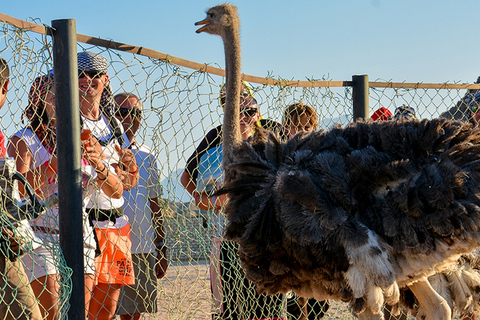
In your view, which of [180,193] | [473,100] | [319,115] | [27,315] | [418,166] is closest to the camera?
[27,315]

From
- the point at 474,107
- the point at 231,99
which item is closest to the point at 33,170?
the point at 231,99

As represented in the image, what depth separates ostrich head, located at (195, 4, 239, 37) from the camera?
12.6 feet

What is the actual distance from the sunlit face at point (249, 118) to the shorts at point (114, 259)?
92 centimetres

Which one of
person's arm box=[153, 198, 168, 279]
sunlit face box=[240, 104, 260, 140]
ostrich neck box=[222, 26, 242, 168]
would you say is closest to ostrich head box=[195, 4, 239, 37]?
ostrich neck box=[222, 26, 242, 168]

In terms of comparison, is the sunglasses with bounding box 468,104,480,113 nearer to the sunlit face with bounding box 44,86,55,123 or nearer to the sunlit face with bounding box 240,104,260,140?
the sunlit face with bounding box 240,104,260,140

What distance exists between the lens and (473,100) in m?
4.97

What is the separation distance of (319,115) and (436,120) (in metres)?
1.24

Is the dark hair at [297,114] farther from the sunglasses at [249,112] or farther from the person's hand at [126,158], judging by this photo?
the person's hand at [126,158]

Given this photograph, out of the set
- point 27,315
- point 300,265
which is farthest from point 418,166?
point 27,315

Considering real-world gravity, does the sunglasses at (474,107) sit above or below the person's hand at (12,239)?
above

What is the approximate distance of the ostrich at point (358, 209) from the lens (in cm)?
268

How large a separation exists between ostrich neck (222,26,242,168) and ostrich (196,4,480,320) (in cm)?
36

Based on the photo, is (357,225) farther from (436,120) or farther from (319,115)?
(319,115)

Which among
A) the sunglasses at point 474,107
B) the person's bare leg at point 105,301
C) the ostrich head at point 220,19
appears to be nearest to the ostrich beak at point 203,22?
the ostrich head at point 220,19
